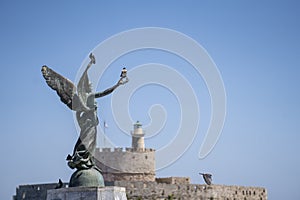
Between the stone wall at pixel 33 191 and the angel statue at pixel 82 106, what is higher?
the stone wall at pixel 33 191

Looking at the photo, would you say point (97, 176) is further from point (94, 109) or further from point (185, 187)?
point (185, 187)

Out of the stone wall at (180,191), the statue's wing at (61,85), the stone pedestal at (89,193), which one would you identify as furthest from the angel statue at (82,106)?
the stone wall at (180,191)

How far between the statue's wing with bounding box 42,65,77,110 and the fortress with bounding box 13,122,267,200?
26379 millimetres

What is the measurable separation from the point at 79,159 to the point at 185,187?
1116 inches

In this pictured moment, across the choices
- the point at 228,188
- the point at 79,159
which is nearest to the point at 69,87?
the point at 79,159

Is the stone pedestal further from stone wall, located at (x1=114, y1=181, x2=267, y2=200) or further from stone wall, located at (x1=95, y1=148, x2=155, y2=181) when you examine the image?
stone wall, located at (x1=95, y1=148, x2=155, y2=181)

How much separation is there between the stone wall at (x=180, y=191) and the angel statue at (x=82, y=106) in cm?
2595

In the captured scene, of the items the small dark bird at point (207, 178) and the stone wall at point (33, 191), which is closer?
the stone wall at point (33, 191)

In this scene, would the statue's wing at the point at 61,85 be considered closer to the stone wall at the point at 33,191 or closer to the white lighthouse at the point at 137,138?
the stone wall at the point at 33,191

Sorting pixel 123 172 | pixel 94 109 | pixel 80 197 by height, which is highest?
pixel 123 172

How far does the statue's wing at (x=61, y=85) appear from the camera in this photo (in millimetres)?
12289

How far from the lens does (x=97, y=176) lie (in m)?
12.0

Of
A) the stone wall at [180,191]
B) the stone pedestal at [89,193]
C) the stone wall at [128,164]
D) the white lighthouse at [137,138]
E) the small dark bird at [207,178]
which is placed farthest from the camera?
the white lighthouse at [137,138]

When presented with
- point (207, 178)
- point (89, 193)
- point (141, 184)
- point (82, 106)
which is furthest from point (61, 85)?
point (207, 178)
